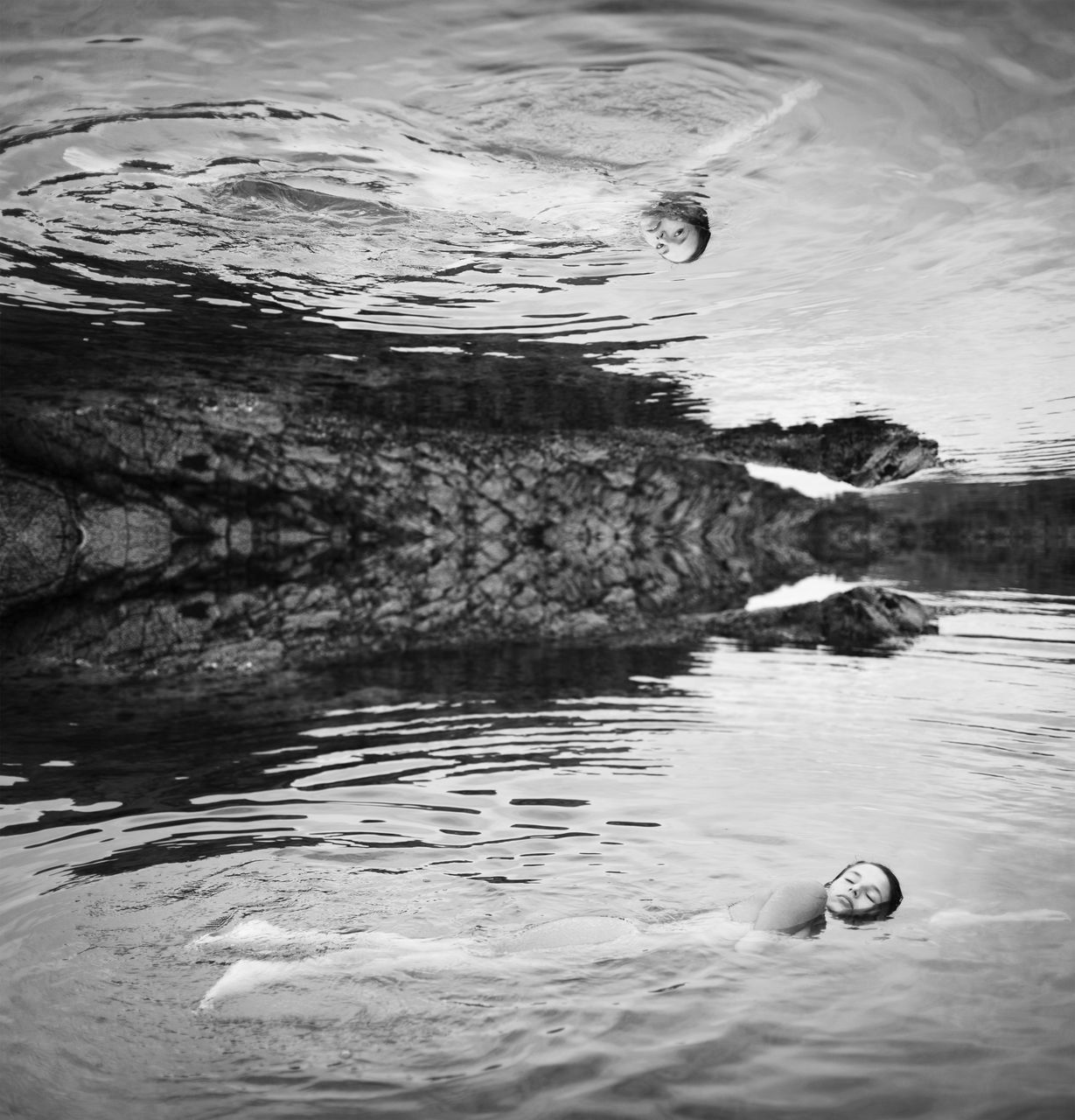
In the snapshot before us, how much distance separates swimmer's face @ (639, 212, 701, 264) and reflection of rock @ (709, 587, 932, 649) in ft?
14.0

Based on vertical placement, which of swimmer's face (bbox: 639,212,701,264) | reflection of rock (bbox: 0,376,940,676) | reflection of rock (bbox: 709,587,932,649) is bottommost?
reflection of rock (bbox: 709,587,932,649)

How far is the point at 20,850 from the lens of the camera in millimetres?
4367

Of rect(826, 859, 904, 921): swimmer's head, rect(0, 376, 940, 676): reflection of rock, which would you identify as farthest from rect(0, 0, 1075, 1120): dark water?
rect(0, 376, 940, 676): reflection of rock


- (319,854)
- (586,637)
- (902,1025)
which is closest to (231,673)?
(586,637)

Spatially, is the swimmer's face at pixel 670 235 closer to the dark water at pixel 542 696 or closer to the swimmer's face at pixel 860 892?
the dark water at pixel 542 696

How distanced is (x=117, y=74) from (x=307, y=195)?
1734mm

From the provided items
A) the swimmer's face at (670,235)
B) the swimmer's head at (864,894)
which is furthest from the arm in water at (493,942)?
the swimmer's face at (670,235)

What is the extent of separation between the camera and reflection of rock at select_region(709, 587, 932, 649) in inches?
421

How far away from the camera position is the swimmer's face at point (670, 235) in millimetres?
7473

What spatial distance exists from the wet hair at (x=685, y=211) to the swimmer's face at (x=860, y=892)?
4.90m

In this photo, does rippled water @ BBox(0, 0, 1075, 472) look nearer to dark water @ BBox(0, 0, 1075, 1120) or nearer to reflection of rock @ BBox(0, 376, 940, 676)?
dark water @ BBox(0, 0, 1075, 1120)

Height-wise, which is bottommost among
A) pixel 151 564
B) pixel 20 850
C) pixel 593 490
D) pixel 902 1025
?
pixel 902 1025

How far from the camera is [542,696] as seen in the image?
776 cm

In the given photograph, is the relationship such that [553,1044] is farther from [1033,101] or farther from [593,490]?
[593,490]
